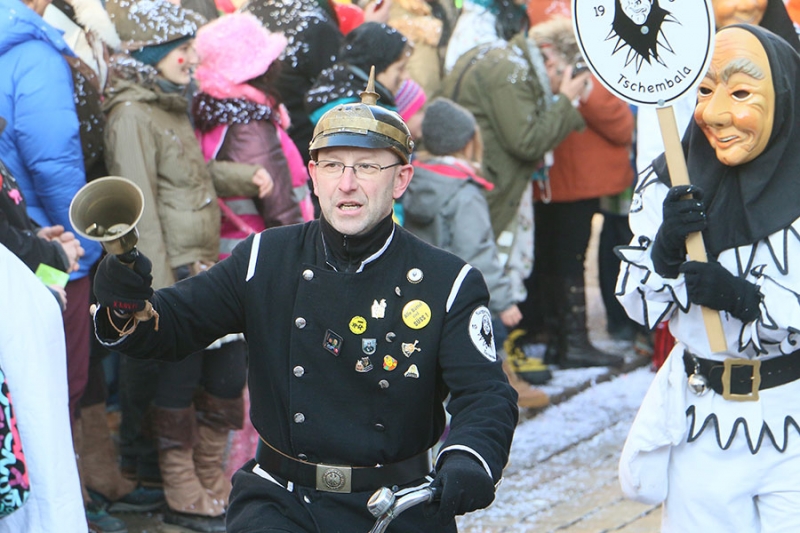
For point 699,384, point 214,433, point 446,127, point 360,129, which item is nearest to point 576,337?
point 446,127

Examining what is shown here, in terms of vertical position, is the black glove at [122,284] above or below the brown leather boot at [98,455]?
above

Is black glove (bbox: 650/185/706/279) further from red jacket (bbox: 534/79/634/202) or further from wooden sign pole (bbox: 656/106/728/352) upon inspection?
red jacket (bbox: 534/79/634/202)

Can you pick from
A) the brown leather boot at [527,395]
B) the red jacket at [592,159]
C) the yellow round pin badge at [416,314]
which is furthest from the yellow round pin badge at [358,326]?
the red jacket at [592,159]

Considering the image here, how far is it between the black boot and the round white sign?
4.19 metres

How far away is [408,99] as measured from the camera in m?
6.31

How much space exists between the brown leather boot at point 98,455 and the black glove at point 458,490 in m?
2.88

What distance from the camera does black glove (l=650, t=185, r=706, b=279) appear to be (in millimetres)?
3582

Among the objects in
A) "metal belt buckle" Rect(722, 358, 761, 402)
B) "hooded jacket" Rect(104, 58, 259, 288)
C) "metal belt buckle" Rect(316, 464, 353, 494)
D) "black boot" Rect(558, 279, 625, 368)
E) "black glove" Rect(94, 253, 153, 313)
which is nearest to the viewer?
"black glove" Rect(94, 253, 153, 313)

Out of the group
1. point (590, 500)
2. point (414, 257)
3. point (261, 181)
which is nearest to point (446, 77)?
point (261, 181)

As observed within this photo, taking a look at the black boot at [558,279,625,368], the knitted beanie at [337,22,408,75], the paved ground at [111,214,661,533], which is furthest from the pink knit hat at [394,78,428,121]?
the black boot at [558,279,625,368]

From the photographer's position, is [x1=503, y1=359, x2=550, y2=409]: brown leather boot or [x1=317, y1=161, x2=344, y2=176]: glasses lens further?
[x1=503, y1=359, x2=550, y2=409]: brown leather boot

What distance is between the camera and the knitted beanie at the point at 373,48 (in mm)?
6000

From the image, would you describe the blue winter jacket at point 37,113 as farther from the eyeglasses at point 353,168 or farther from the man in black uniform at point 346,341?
the eyeglasses at point 353,168

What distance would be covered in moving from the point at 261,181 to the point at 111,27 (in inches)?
36.8
